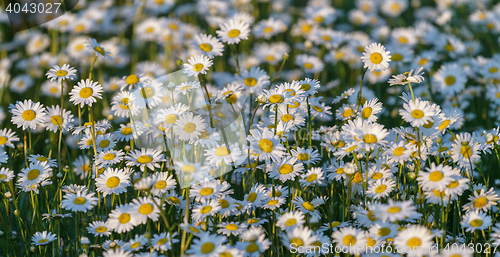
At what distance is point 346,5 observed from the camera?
866cm

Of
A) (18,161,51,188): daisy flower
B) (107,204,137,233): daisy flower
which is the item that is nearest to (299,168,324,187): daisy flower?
(107,204,137,233): daisy flower

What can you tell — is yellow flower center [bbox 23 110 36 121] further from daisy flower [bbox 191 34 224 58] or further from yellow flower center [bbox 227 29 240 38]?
yellow flower center [bbox 227 29 240 38]

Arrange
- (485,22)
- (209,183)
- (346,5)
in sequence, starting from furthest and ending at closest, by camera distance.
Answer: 1. (346,5)
2. (485,22)
3. (209,183)

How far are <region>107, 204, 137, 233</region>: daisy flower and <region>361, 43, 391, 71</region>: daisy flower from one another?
1917 mm

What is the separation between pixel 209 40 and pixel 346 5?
5865 millimetres

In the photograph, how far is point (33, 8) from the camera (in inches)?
256

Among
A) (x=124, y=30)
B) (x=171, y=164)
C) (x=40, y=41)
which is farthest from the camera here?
→ (x=124, y=30)

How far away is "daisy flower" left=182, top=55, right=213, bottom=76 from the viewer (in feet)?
10.4

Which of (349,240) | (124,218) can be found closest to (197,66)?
(124,218)

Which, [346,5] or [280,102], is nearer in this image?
[280,102]

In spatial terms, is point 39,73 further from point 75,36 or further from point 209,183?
point 209,183

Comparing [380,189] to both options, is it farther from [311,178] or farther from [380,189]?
[311,178]

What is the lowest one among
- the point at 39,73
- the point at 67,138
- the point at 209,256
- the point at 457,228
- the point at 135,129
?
the point at 209,256

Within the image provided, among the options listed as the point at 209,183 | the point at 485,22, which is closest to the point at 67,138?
the point at 209,183
